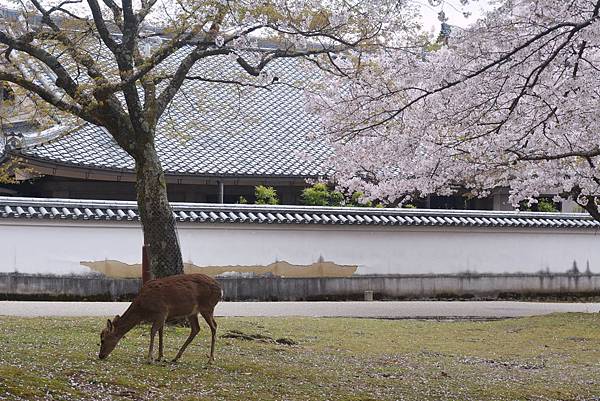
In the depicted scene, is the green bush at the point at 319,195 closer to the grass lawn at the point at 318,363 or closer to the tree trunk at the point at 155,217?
the grass lawn at the point at 318,363

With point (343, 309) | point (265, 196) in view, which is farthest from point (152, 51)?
point (265, 196)

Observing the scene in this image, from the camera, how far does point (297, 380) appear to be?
8.41m

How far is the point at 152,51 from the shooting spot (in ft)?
35.3

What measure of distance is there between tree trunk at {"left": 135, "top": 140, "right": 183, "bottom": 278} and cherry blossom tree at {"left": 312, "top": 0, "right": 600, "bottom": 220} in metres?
2.32

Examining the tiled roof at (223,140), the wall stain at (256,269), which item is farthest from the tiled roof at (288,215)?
the tiled roof at (223,140)

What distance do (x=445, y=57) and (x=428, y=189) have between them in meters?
6.68

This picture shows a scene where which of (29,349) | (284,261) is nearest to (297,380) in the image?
(29,349)

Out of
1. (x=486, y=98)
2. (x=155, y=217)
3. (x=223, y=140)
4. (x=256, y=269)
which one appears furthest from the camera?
(x=223, y=140)

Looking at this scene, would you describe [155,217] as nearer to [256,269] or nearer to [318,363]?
[318,363]

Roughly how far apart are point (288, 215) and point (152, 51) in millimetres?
9190

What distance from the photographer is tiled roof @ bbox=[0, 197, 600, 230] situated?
1748 cm

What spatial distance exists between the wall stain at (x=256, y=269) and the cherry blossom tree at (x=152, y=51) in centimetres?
657

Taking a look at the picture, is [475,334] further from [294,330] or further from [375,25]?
[375,25]

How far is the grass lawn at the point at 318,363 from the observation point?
7.33 meters
